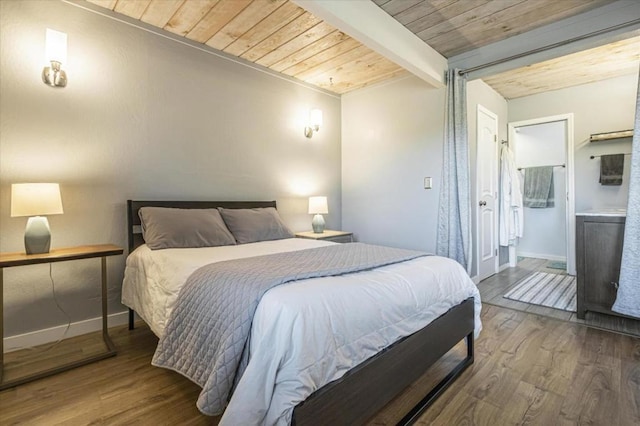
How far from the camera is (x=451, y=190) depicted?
3266mm

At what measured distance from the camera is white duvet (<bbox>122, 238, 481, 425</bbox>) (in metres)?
1.04

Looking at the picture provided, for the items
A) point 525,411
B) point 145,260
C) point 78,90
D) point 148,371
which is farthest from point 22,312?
point 525,411

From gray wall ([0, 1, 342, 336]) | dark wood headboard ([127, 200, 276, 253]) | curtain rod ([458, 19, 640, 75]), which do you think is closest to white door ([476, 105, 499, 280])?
curtain rod ([458, 19, 640, 75])

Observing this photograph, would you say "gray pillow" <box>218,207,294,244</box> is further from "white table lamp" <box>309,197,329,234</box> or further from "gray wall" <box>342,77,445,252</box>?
"gray wall" <box>342,77,445,252</box>

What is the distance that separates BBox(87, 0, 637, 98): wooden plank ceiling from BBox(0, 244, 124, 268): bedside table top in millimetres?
1818

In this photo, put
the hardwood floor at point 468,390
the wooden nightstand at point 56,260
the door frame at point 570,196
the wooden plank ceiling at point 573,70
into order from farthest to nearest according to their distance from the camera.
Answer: the door frame at point 570,196
the wooden plank ceiling at point 573,70
the wooden nightstand at point 56,260
the hardwood floor at point 468,390

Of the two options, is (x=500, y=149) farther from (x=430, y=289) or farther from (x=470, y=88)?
(x=430, y=289)

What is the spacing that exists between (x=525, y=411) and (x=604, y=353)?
1.07m

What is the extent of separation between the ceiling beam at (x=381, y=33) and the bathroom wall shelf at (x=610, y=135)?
7.92ft

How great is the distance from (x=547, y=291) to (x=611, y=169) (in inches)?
71.9

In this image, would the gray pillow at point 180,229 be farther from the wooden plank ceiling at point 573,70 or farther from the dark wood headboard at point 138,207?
the wooden plank ceiling at point 573,70

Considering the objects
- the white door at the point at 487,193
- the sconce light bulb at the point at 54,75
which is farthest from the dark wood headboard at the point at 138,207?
the white door at the point at 487,193

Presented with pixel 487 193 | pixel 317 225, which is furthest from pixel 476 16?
pixel 317 225

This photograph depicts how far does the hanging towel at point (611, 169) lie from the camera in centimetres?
386
